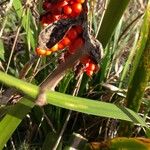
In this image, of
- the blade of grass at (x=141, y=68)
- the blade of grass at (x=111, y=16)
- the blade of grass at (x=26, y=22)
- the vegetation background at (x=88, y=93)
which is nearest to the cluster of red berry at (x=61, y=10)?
the vegetation background at (x=88, y=93)

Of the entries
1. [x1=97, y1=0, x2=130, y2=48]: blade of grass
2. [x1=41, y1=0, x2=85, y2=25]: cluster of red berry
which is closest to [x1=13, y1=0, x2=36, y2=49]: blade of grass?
[x1=97, y1=0, x2=130, y2=48]: blade of grass

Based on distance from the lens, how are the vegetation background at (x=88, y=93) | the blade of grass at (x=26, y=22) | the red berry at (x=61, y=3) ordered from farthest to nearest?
the blade of grass at (x=26, y=22), the vegetation background at (x=88, y=93), the red berry at (x=61, y=3)

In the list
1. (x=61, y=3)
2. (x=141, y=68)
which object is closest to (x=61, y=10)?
(x=61, y=3)

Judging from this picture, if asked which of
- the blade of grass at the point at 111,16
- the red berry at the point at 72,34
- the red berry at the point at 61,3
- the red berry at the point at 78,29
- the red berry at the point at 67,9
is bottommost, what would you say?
the red berry at the point at 72,34

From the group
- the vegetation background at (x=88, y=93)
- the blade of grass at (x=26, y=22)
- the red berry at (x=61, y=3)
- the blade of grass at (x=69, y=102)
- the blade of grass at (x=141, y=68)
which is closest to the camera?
the blade of grass at (x=69, y=102)

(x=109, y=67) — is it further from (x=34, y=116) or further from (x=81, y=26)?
(x=81, y=26)

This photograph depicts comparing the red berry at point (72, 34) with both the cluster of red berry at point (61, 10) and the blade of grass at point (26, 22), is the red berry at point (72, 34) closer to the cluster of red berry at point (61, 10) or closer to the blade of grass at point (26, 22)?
the cluster of red berry at point (61, 10)

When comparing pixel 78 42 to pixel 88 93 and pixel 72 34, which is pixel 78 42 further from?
pixel 88 93

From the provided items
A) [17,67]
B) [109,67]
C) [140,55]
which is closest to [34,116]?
[17,67]
